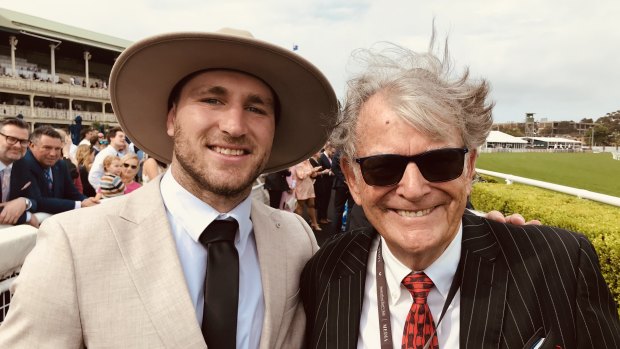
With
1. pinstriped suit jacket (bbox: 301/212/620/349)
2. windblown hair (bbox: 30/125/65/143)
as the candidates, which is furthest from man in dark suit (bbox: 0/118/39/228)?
pinstriped suit jacket (bbox: 301/212/620/349)

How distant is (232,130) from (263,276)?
635 millimetres

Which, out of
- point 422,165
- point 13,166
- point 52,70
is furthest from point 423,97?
point 52,70

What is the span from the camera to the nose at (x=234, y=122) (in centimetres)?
180

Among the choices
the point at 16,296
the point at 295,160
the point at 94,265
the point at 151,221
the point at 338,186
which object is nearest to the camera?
the point at 16,296

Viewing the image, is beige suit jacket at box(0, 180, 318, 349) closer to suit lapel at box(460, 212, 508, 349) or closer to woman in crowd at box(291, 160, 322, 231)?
suit lapel at box(460, 212, 508, 349)

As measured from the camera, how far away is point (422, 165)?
5.41 feet

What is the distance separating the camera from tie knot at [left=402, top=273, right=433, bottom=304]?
1.66 m

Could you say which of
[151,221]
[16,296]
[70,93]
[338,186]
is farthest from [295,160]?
[70,93]

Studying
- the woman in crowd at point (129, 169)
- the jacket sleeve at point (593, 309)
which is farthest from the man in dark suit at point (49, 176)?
the jacket sleeve at point (593, 309)

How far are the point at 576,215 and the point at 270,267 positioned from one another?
163 inches

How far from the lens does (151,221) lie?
5.66 feet

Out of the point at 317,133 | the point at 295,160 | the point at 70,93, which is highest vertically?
the point at 70,93

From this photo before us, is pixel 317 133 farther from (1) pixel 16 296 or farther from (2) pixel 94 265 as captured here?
(1) pixel 16 296

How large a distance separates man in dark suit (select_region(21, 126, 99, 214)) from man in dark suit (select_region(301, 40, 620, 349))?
381 centimetres
